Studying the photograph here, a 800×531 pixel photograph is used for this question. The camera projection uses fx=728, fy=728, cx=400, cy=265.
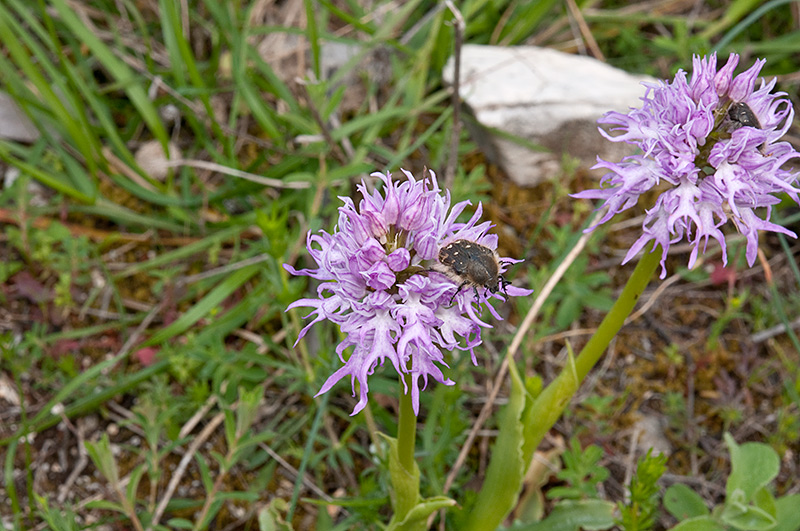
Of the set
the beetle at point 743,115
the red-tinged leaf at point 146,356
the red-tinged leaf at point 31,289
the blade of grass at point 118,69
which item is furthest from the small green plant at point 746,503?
the blade of grass at point 118,69

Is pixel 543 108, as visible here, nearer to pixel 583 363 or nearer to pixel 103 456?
pixel 583 363

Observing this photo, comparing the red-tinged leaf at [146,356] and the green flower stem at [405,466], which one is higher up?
the green flower stem at [405,466]

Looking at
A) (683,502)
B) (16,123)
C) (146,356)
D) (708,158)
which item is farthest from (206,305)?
(708,158)

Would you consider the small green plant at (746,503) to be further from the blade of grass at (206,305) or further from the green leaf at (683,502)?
the blade of grass at (206,305)

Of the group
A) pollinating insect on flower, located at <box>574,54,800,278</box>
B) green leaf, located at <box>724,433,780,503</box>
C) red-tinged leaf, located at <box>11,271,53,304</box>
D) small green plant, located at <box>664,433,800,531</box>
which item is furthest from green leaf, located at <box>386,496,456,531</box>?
red-tinged leaf, located at <box>11,271,53,304</box>

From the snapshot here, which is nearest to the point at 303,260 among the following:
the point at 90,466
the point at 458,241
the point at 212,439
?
the point at 212,439
